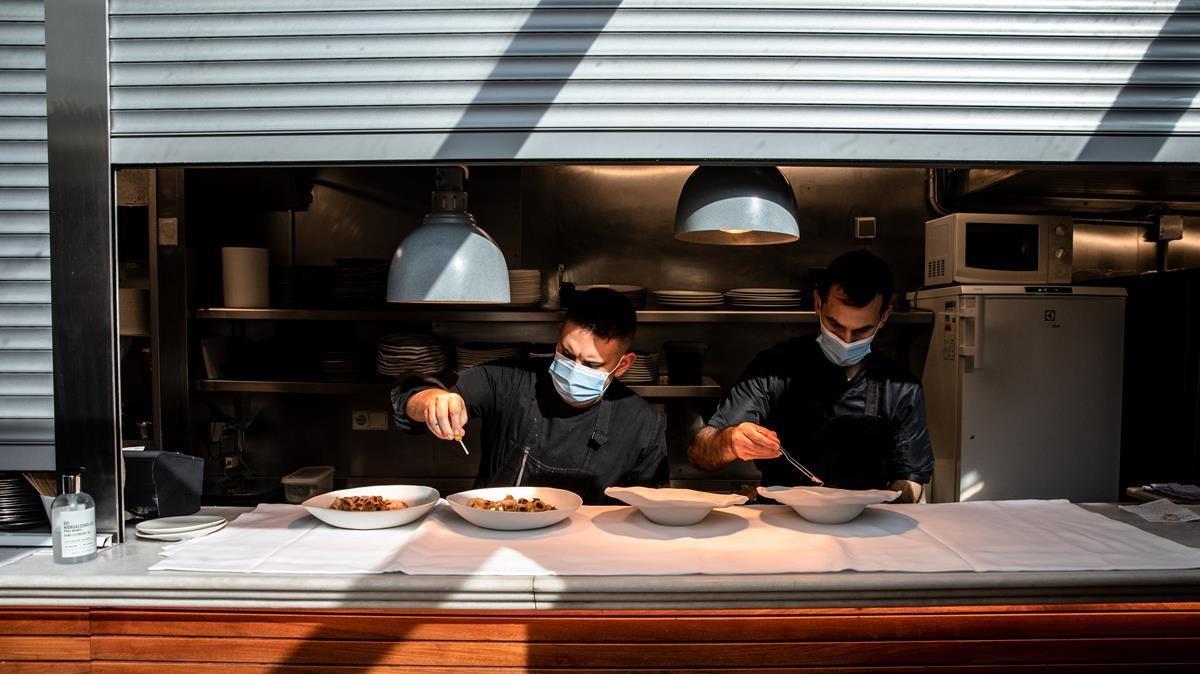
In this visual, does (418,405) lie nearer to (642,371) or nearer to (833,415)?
(833,415)

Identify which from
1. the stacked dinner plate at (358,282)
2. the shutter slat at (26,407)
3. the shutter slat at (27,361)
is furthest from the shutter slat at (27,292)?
the stacked dinner plate at (358,282)

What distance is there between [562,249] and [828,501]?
304 centimetres

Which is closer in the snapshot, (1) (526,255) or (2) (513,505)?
(2) (513,505)

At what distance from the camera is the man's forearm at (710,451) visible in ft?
7.97

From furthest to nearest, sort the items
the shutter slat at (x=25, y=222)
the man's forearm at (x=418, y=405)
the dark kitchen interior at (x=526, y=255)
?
1. the dark kitchen interior at (x=526, y=255)
2. the man's forearm at (x=418, y=405)
3. the shutter slat at (x=25, y=222)

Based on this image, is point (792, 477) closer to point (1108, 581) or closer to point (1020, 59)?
point (1108, 581)

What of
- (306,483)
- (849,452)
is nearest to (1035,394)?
(849,452)

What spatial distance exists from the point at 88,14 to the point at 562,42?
1.19 meters

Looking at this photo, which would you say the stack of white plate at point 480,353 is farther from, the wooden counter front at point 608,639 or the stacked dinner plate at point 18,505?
the wooden counter front at point 608,639

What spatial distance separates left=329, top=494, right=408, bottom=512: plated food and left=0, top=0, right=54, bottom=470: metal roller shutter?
0.72 metres

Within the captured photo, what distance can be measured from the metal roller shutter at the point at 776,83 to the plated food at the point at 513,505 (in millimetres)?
954

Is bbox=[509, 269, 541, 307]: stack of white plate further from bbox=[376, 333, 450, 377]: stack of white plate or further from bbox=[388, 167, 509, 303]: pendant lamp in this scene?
bbox=[388, 167, 509, 303]: pendant lamp

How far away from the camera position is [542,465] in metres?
2.73

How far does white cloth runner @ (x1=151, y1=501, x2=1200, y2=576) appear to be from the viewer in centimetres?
171
